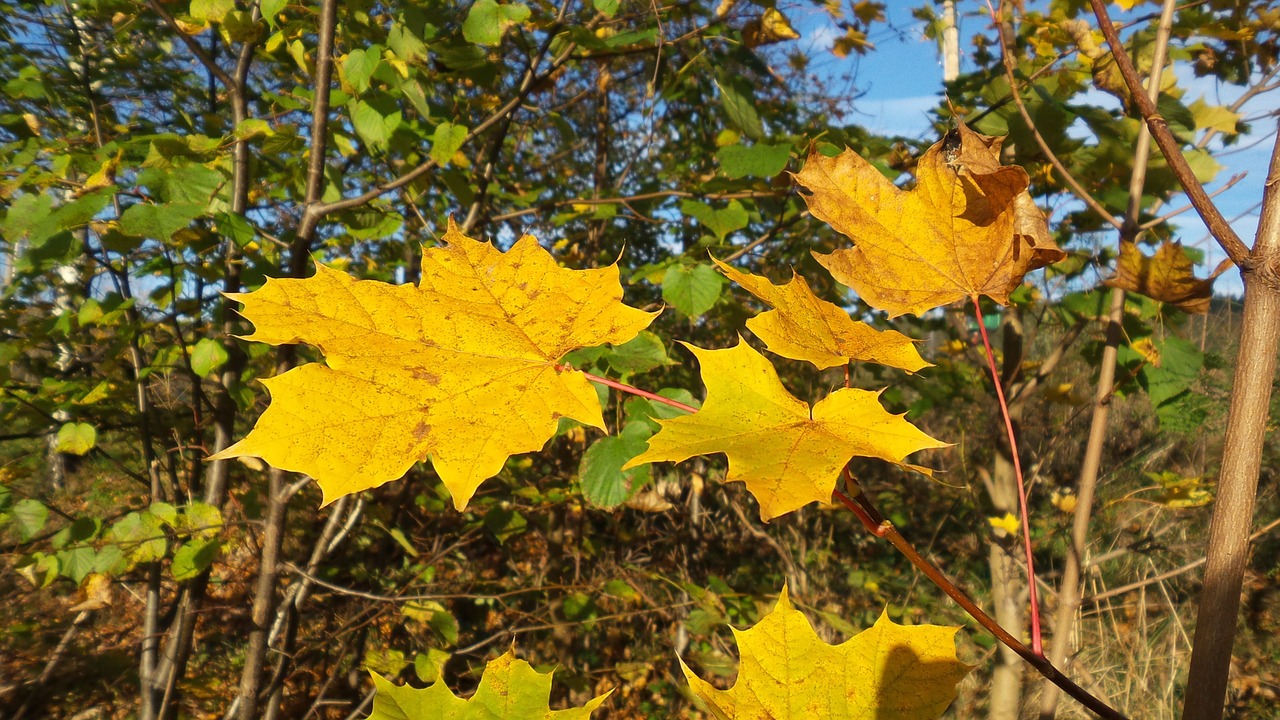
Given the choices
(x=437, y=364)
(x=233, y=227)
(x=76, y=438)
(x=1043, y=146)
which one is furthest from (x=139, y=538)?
(x=1043, y=146)

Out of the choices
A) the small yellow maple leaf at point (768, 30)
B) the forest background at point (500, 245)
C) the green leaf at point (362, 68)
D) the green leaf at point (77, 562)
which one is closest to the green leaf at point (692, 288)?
the forest background at point (500, 245)

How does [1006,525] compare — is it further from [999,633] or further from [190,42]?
[190,42]

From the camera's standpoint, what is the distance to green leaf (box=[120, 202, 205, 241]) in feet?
4.08

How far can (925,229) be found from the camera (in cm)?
73

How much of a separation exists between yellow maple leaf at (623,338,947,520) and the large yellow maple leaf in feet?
0.31

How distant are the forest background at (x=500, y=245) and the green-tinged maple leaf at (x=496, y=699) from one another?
33 centimetres

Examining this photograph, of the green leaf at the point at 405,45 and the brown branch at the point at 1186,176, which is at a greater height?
the green leaf at the point at 405,45

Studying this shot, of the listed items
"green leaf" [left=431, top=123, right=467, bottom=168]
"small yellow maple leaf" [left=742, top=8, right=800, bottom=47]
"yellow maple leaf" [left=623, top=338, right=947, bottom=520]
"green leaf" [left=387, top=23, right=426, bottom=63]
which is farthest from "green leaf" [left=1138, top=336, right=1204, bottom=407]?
"green leaf" [left=387, top=23, right=426, bottom=63]

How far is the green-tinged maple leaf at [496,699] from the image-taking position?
2.19 ft

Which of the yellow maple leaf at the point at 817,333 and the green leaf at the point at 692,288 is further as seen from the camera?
the green leaf at the point at 692,288

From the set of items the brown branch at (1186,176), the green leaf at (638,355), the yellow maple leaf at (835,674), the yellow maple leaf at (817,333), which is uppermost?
the brown branch at (1186,176)

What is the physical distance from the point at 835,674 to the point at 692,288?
3.33 ft

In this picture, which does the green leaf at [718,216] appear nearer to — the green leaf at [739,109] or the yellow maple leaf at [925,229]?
the green leaf at [739,109]

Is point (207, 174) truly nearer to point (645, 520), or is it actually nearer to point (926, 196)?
point (926, 196)
